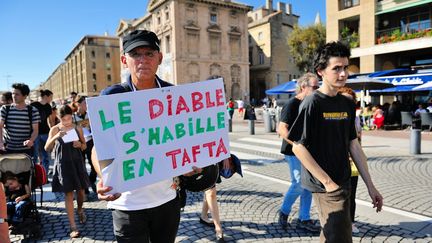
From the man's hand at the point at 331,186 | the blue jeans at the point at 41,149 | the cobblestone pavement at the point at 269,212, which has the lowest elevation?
the cobblestone pavement at the point at 269,212

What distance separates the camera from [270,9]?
193 feet

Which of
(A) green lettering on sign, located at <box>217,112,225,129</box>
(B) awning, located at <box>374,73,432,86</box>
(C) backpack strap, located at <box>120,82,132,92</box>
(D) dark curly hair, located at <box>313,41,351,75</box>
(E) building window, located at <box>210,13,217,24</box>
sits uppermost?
(E) building window, located at <box>210,13,217,24</box>

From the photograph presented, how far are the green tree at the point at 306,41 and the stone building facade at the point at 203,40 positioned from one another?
10.7 metres

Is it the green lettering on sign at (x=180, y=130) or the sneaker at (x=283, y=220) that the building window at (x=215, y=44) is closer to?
the sneaker at (x=283, y=220)

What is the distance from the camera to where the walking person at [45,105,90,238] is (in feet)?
13.9

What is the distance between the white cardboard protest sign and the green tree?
3751cm

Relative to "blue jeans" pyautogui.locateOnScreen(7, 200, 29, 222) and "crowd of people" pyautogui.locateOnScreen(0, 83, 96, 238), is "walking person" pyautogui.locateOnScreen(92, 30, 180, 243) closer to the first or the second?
"crowd of people" pyautogui.locateOnScreen(0, 83, 96, 238)

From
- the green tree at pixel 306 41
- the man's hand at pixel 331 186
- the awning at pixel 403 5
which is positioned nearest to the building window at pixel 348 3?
the awning at pixel 403 5

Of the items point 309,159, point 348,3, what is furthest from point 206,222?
point 348,3

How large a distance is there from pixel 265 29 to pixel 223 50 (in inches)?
346

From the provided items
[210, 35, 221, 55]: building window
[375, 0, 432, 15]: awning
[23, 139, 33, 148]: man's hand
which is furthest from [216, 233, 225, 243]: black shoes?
[210, 35, 221, 55]: building window

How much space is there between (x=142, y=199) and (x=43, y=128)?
628 centimetres

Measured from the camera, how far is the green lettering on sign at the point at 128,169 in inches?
76.7

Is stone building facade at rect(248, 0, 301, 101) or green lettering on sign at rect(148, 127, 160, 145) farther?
stone building facade at rect(248, 0, 301, 101)
